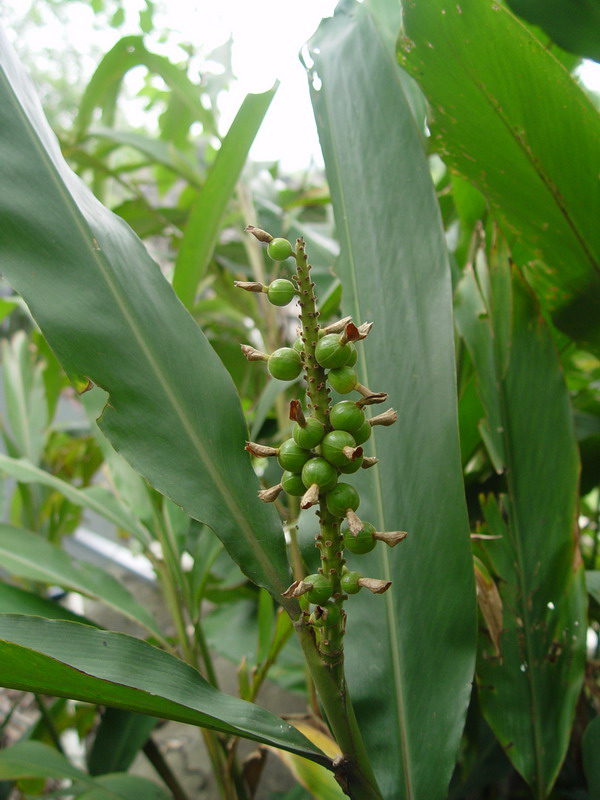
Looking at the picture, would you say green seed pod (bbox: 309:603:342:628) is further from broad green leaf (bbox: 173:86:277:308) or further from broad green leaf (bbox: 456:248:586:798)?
broad green leaf (bbox: 173:86:277:308)

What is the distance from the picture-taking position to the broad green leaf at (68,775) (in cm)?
54

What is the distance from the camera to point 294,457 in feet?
0.91

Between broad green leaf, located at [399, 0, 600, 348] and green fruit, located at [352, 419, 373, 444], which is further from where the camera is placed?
broad green leaf, located at [399, 0, 600, 348]

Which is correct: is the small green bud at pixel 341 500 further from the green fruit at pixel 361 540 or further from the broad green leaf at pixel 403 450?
the broad green leaf at pixel 403 450

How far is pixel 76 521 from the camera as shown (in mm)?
1174

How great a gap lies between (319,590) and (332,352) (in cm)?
11

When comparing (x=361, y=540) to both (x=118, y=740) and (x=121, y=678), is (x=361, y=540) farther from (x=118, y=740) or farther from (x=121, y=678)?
(x=118, y=740)

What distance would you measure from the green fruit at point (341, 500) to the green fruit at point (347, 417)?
26 millimetres

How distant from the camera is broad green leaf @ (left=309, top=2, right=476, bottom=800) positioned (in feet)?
1.24

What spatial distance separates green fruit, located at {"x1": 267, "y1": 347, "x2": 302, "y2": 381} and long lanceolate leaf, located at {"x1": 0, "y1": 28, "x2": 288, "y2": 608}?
8cm

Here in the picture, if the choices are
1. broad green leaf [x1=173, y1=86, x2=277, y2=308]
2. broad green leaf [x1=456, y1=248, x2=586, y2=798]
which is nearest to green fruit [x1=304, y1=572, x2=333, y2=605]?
broad green leaf [x1=456, y1=248, x2=586, y2=798]

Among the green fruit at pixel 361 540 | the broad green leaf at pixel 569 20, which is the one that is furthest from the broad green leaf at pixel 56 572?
the broad green leaf at pixel 569 20

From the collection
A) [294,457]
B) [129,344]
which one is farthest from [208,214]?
[294,457]

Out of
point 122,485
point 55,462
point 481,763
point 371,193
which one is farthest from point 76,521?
point 371,193
